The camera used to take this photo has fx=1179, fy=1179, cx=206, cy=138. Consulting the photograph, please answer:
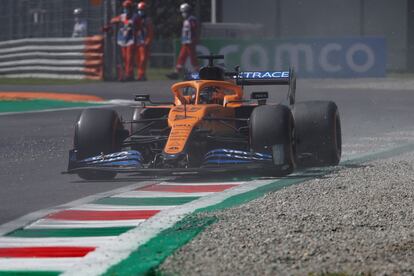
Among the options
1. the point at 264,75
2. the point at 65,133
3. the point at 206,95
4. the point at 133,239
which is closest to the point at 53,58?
the point at 65,133

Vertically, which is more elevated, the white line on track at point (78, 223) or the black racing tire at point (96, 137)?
the black racing tire at point (96, 137)

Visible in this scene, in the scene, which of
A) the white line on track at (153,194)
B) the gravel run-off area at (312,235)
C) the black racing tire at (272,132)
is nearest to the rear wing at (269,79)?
the black racing tire at (272,132)

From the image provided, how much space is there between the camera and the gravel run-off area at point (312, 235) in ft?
20.6

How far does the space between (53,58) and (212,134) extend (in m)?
22.0

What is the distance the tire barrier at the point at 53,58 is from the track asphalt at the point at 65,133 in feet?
7.69

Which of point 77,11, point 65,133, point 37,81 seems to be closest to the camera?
point 65,133

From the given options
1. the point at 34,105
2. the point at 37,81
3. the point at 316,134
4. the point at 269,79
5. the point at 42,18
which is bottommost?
the point at 34,105

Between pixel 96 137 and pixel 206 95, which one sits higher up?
pixel 206 95

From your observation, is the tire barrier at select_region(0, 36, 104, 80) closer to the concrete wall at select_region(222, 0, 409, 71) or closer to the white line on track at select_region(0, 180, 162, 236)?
the concrete wall at select_region(222, 0, 409, 71)

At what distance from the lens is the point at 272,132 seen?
35.6 ft

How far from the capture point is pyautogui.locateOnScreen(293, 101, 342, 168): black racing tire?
1182 cm

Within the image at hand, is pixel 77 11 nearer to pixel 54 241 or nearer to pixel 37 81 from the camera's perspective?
pixel 37 81

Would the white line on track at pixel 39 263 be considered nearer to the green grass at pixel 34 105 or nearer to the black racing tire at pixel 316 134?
the black racing tire at pixel 316 134

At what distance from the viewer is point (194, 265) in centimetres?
632
